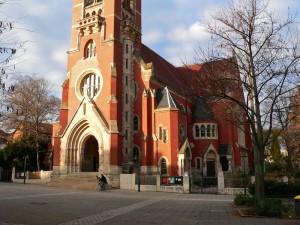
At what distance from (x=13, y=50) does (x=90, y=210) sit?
829 centimetres

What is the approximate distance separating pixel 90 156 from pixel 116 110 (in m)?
7.66

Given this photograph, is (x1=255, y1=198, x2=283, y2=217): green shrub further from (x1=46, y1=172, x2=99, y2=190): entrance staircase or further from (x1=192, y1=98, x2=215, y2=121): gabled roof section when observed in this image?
(x1=192, y1=98, x2=215, y2=121): gabled roof section

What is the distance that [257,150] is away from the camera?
52.2 ft

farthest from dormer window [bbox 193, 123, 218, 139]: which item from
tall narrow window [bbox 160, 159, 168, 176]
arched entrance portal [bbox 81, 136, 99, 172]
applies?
arched entrance portal [bbox 81, 136, 99, 172]

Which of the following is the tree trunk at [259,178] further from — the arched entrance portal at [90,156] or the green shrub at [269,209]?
the arched entrance portal at [90,156]

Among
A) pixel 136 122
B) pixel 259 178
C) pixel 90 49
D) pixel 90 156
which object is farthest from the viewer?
pixel 90 49

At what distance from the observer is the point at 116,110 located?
110 feet

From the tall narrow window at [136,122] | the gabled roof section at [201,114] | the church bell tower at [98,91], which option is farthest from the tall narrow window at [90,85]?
the gabled roof section at [201,114]

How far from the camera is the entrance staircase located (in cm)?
2978

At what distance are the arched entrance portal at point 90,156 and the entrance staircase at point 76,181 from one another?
8.48 ft

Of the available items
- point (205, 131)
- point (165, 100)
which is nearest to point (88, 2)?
point (165, 100)

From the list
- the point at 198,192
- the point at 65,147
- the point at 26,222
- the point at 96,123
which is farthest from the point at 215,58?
the point at 65,147

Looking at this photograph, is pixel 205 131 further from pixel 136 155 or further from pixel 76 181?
pixel 76 181

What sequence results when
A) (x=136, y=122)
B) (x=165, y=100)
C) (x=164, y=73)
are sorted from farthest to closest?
(x=164, y=73), (x=136, y=122), (x=165, y=100)
